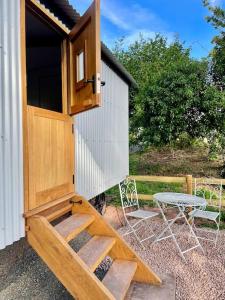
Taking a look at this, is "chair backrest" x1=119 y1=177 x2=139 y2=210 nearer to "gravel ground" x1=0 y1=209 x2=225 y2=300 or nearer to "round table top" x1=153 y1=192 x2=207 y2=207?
"gravel ground" x1=0 y1=209 x2=225 y2=300

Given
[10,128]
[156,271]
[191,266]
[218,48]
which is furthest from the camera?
[218,48]

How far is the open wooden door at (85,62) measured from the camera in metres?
2.32

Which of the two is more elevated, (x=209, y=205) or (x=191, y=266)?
(x=209, y=205)

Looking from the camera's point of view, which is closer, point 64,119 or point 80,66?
point 80,66

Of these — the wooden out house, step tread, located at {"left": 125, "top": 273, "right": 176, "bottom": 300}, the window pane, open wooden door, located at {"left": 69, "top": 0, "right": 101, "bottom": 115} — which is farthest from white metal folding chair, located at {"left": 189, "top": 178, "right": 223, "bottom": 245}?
the window pane

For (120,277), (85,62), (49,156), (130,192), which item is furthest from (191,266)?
(85,62)

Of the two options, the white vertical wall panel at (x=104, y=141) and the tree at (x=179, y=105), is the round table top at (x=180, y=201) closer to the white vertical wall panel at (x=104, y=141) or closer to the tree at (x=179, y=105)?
the white vertical wall panel at (x=104, y=141)

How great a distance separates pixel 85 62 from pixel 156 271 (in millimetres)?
2535

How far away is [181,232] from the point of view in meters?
4.57

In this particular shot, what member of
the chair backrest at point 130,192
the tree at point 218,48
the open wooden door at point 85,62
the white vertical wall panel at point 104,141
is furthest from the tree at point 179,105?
the open wooden door at point 85,62

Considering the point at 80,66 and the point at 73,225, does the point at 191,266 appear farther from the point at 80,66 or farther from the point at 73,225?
the point at 80,66

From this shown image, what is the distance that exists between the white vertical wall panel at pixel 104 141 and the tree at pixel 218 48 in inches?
138

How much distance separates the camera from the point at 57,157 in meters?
2.73

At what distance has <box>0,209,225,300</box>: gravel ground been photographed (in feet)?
9.45
